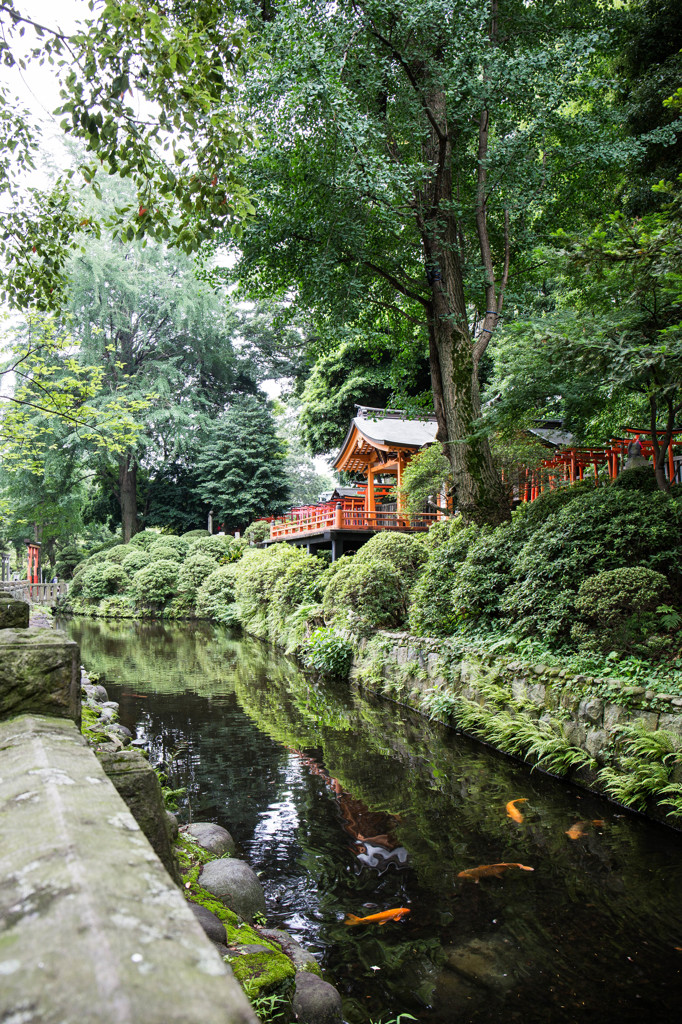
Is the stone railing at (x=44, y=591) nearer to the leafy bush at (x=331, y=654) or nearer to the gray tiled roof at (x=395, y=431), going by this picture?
the gray tiled roof at (x=395, y=431)

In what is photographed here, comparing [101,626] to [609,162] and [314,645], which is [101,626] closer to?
[314,645]

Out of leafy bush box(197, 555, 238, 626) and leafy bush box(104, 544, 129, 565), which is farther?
leafy bush box(104, 544, 129, 565)

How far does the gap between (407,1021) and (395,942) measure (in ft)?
2.09

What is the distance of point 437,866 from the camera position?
14.9 ft

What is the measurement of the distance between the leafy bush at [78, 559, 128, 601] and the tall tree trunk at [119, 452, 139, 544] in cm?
385

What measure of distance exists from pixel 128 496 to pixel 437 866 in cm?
3053

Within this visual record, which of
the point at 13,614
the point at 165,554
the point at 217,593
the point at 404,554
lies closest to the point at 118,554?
the point at 165,554

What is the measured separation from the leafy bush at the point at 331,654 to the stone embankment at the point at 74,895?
9.92 metres

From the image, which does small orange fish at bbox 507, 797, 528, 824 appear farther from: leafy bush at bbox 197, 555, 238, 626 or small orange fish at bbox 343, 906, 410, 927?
leafy bush at bbox 197, 555, 238, 626

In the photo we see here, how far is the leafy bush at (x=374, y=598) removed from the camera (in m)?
11.2

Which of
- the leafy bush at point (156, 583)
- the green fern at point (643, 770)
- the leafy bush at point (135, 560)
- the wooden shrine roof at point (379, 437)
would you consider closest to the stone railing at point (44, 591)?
the leafy bush at point (135, 560)

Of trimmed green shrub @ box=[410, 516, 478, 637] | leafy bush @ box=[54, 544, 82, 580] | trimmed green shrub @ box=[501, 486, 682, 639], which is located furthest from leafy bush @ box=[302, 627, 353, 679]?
leafy bush @ box=[54, 544, 82, 580]

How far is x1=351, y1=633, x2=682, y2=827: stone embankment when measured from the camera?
5.19 meters

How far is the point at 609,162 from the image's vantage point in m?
10.5
